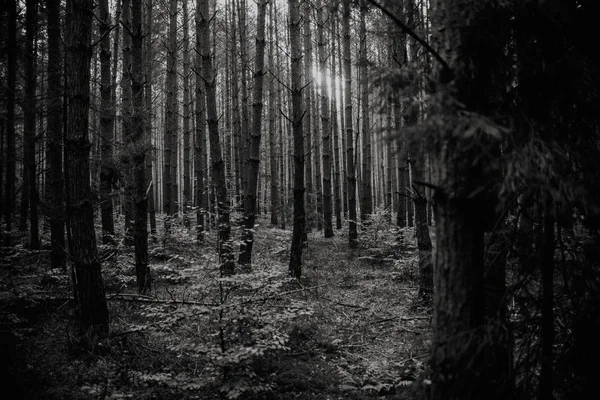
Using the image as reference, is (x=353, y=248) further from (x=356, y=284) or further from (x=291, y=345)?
(x=291, y=345)

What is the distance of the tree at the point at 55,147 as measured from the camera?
7863 millimetres

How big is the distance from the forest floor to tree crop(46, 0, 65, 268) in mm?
909

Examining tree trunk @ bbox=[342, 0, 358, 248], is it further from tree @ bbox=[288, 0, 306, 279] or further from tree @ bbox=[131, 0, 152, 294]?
tree @ bbox=[131, 0, 152, 294]

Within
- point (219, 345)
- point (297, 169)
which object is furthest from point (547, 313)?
point (297, 169)

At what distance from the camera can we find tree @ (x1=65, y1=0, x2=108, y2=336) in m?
4.96

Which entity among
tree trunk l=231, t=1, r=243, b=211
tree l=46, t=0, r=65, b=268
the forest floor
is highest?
tree trunk l=231, t=1, r=243, b=211

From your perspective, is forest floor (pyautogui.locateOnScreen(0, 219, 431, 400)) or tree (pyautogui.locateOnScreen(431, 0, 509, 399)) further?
Result: forest floor (pyautogui.locateOnScreen(0, 219, 431, 400))

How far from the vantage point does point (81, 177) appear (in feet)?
16.4

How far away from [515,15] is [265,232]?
47.8 feet

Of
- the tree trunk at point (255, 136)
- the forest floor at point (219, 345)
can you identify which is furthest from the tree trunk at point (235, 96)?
the forest floor at point (219, 345)

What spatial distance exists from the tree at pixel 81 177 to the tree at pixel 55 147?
341 centimetres

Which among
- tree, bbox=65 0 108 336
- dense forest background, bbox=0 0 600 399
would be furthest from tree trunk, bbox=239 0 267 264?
tree, bbox=65 0 108 336

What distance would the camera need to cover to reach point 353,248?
12898 millimetres

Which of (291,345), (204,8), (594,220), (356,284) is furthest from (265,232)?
(594,220)
